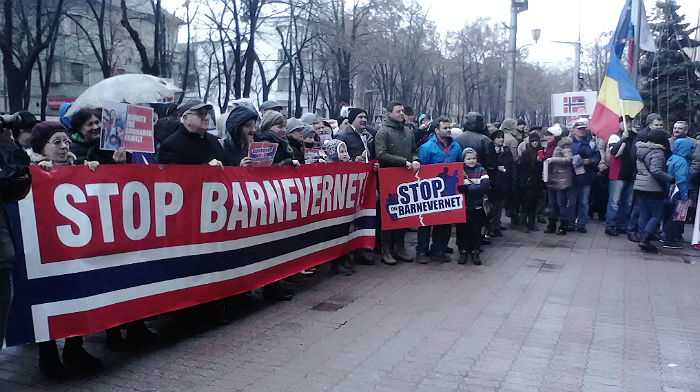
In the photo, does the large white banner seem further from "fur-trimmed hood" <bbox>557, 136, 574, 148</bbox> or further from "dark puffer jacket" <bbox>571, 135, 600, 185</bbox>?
"fur-trimmed hood" <bbox>557, 136, 574, 148</bbox>

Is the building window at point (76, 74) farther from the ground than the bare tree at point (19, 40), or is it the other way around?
the building window at point (76, 74)

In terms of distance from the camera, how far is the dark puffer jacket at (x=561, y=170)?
1186 cm

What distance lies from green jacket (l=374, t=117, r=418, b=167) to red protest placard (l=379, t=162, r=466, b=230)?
6.4 inches

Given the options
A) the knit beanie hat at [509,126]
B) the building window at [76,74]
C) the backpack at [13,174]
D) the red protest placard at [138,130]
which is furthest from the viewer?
the building window at [76,74]

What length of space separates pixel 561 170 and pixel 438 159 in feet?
12.5

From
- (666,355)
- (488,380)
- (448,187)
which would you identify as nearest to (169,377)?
(488,380)

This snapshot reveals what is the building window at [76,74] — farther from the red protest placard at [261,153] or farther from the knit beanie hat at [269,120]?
the red protest placard at [261,153]

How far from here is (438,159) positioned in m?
9.12

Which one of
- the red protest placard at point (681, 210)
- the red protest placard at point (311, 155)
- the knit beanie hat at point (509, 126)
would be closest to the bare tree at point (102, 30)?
the knit beanie hat at point (509, 126)

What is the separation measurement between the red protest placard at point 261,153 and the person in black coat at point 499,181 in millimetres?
5683

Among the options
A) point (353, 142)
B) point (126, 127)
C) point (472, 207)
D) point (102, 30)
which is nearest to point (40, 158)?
point (126, 127)

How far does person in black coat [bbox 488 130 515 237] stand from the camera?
1147cm

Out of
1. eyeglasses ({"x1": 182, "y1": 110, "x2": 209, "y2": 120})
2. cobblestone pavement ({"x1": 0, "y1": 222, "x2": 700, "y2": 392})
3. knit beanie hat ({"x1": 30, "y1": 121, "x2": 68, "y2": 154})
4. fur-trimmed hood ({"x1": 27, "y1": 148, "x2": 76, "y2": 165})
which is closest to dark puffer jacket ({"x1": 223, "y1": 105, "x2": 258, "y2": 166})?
eyeglasses ({"x1": 182, "y1": 110, "x2": 209, "y2": 120})

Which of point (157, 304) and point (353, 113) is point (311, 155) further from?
point (157, 304)
